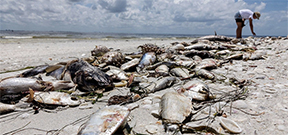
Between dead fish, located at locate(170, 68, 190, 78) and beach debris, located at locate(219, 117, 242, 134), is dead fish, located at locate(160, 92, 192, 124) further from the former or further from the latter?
dead fish, located at locate(170, 68, 190, 78)

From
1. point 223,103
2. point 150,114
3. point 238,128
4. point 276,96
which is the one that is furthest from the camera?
point 276,96

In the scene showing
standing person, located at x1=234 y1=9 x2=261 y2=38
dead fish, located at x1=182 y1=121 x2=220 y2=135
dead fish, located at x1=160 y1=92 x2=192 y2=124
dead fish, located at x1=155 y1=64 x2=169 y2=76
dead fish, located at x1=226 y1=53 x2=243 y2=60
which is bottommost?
dead fish, located at x1=182 y1=121 x2=220 y2=135

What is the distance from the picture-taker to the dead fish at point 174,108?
1622 mm

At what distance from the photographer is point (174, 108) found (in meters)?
1.73

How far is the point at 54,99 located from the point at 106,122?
1.16 m

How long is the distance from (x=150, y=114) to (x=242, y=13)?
34.9 ft

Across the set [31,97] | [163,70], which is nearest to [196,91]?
[163,70]

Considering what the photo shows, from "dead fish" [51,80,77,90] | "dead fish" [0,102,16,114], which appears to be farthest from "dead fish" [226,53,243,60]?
"dead fish" [0,102,16,114]

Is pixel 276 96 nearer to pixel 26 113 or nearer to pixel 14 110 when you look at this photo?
pixel 26 113

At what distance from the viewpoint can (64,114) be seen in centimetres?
199

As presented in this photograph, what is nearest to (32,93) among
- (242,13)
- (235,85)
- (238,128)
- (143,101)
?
(143,101)

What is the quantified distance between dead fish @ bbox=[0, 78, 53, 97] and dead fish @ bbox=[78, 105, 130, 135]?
1.39 meters

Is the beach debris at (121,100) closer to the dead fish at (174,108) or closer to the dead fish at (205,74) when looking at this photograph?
the dead fish at (174,108)

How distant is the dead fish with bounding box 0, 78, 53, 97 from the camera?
7.32ft
